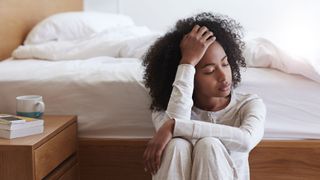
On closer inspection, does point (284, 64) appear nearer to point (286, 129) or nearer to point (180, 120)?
point (286, 129)

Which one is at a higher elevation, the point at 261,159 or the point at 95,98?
the point at 95,98

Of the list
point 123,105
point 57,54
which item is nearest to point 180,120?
point 123,105

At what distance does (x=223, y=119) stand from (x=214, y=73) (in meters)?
0.13

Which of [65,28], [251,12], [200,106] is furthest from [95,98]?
[251,12]

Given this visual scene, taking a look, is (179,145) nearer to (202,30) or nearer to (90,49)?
(202,30)

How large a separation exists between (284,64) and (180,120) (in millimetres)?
486

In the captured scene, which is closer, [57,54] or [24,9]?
[57,54]

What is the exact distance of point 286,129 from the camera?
4.71 feet

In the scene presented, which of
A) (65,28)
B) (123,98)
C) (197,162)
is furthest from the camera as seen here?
(65,28)

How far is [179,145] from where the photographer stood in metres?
1.13

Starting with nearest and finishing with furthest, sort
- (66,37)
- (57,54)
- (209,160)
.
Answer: (209,160) < (57,54) < (66,37)

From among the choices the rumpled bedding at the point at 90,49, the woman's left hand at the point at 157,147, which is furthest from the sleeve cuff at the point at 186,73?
the rumpled bedding at the point at 90,49

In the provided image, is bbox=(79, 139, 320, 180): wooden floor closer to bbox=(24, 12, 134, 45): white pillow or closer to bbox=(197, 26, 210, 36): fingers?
bbox=(197, 26, 210, 36): fingers

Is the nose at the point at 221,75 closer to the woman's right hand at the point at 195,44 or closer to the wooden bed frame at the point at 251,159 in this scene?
the woman's right hand at the point at 195,44
